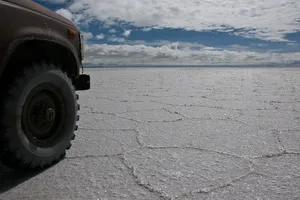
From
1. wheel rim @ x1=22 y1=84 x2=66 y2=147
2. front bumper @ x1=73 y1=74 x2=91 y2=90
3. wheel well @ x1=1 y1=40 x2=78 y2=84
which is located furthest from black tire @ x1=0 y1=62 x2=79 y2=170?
front bumper @ x1=73 y1=74 x2=91 y2=90

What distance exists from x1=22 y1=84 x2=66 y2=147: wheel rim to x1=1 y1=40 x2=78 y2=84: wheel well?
0.62ft

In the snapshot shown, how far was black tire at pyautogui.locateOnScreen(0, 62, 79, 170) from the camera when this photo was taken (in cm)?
146

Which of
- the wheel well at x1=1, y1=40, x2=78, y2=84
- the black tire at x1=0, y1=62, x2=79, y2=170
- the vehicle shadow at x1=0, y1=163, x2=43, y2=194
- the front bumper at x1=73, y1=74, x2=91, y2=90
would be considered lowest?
the vehicle shadow at x1=0, y1=163, x2=43, y2=194

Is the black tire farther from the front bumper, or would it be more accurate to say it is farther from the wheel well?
the front bumper

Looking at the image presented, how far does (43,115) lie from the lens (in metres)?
1.68

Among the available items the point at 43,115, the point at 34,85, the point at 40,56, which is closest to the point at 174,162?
the point at 43,115

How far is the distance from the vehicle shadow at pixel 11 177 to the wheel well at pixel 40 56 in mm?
580

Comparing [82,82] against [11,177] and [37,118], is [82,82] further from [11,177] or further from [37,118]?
[11,177]

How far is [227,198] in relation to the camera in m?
1.35

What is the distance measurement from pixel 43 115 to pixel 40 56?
1.28ft

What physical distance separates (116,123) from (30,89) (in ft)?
4.85

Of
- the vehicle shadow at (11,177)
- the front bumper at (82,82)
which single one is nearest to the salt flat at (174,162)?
the vehicle shadow at (11,177)

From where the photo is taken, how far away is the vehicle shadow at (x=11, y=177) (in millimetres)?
1501

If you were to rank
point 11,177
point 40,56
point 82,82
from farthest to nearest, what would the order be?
point 82,82 < point 40,56 < point 11,177
